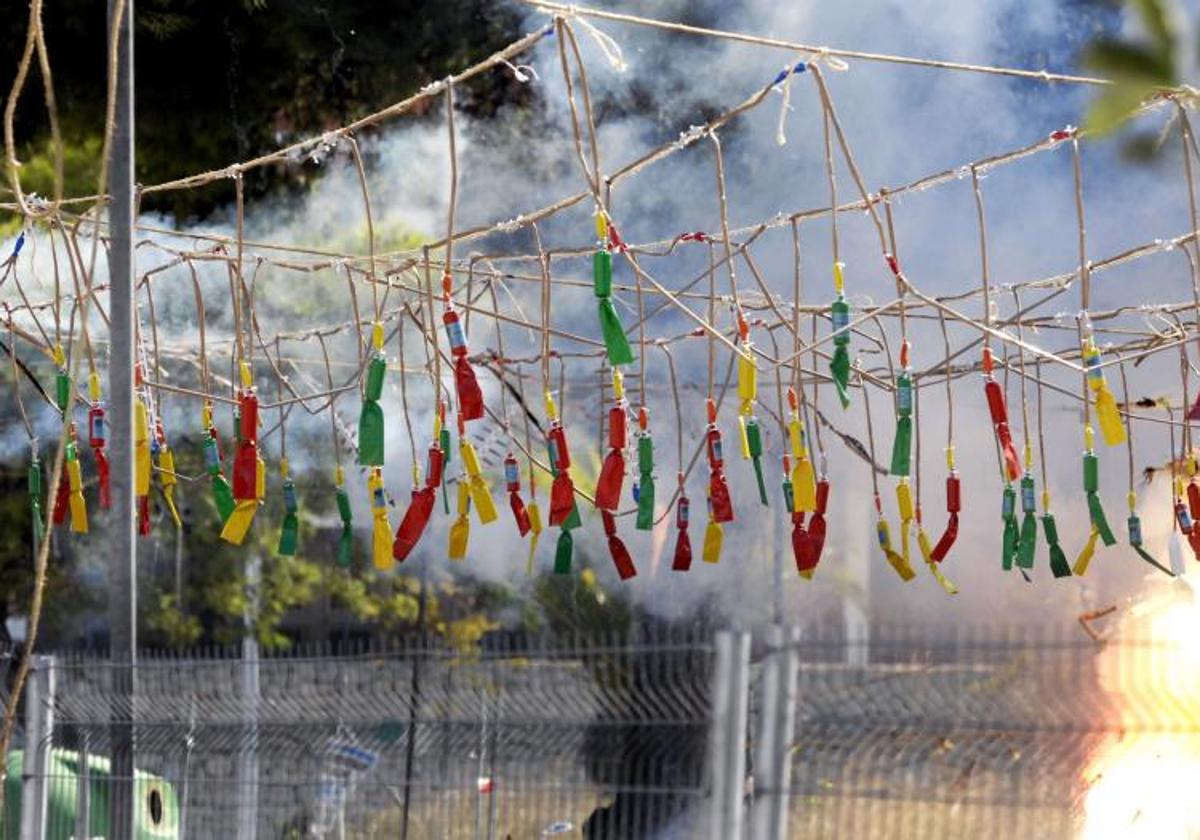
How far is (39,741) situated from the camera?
4.83 metres

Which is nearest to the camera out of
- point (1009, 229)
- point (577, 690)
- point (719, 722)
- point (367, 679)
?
point (719, 722)

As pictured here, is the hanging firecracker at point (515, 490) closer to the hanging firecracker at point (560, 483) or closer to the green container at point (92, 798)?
the hanging firecracker at point (560, 483)

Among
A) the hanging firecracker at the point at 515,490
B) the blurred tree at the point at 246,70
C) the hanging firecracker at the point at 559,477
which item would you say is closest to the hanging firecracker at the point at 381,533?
the hanging firecracker at the point at 515,490

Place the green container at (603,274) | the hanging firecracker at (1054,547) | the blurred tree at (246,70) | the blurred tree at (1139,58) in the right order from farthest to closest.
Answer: the blurred tree at (246,70), the hanging firecracker at (1054,547), the green container at (603,274), the blurred tree at (1139,58)

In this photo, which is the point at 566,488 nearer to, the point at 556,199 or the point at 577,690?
the point at 577,690

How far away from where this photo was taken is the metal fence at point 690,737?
116 inches

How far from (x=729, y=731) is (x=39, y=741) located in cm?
213

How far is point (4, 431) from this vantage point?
47.1 ft

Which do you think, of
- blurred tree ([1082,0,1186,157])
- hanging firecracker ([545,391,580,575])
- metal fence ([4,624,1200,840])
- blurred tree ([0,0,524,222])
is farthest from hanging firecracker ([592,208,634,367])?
blurred tree ([0,0,524,222])

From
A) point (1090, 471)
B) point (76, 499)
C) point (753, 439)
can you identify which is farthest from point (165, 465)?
point (1090, 471)

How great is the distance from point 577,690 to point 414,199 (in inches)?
428

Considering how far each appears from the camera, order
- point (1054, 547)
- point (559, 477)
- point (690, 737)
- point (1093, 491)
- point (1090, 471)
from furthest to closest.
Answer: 1. point (1054, 547)
2. point (1093, 491)
3. point (1090, 471)
4. point (559, 477)
5. point (690, 737)

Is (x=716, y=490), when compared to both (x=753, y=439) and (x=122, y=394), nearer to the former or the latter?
Answer: (x=753, y=439)

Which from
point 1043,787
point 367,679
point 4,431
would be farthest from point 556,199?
point 1043,787
